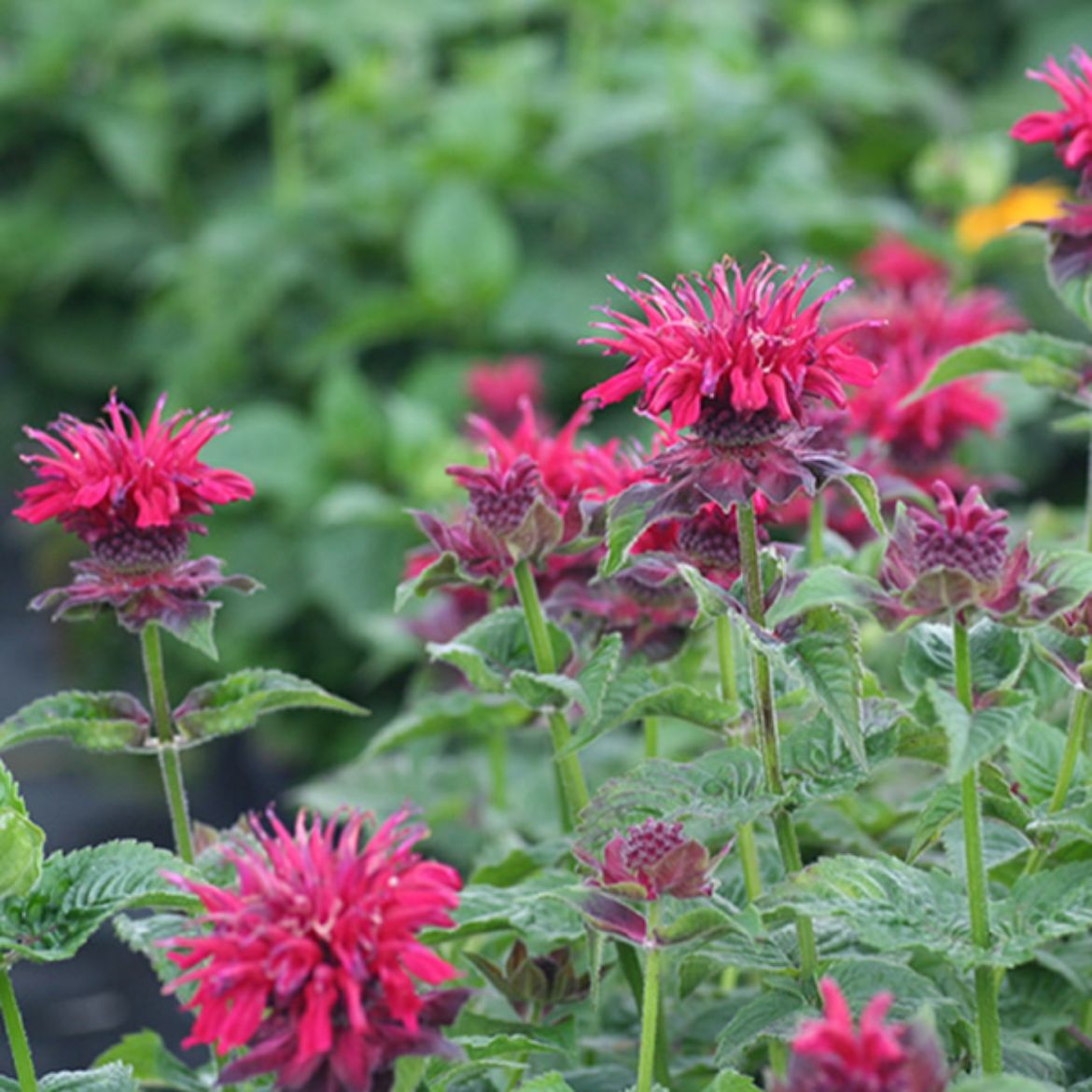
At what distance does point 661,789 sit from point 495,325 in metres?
2.00

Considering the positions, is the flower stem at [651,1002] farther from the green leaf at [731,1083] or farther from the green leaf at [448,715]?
the green leaf at [448,715]

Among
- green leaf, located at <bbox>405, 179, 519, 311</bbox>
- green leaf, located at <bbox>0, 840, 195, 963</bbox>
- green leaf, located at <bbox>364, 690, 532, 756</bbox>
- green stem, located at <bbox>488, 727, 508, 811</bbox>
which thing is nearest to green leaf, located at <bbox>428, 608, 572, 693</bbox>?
green leaf, located at <bbox>364, 690, 532, 756</bbox>

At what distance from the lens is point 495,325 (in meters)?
2.84

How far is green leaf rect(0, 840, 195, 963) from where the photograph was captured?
2.80 feet

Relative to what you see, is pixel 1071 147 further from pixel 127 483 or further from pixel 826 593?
pixel 127 483

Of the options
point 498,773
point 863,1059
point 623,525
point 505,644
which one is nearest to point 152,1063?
point 505,644

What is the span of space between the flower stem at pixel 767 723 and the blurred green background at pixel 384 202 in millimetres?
1365

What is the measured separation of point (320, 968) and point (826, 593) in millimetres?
281

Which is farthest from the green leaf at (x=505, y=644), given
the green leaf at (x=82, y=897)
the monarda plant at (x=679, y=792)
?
the green leaf at (x=82, y=897)

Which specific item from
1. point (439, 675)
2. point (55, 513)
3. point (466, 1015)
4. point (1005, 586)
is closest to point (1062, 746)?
point (1005, 586)

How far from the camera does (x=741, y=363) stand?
83cm

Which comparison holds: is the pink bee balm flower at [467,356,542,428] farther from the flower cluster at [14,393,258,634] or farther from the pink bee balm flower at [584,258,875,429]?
the pink bee balm flower at [584,258,875,429]

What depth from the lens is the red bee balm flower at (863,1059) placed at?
2.00 ft

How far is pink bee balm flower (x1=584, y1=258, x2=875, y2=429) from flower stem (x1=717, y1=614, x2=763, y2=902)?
18cm
